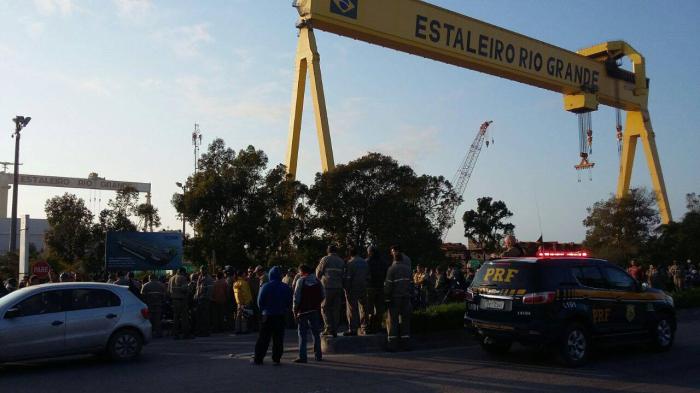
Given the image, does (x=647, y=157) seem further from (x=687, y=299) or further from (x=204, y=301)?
(x=204, y=301)

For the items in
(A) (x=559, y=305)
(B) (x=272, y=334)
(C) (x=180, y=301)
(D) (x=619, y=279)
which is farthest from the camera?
(C) (x=180, y=301)

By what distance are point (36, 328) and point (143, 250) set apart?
53.9ft

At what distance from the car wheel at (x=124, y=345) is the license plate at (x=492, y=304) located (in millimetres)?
6084

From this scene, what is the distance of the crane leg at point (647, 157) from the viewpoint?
3694 cm

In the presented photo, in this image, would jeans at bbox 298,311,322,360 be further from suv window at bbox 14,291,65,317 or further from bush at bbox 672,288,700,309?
bush at bbox 672,288,700,309

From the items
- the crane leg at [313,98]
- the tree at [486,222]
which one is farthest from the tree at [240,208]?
the tree at [486,222]

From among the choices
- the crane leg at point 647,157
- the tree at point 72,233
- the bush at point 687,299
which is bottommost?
the bush at point 687,299

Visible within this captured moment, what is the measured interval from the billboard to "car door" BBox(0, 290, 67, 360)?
15341 mm

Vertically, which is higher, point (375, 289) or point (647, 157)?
point (647, 157)

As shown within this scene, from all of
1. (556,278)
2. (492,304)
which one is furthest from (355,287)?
(556,278)

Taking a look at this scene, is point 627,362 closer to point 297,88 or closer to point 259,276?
point 259,276

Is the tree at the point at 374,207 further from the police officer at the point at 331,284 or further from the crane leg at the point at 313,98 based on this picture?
the police officer at the point at 331,284

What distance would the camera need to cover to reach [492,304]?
10914 mm

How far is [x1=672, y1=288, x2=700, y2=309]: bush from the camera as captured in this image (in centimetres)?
1953
